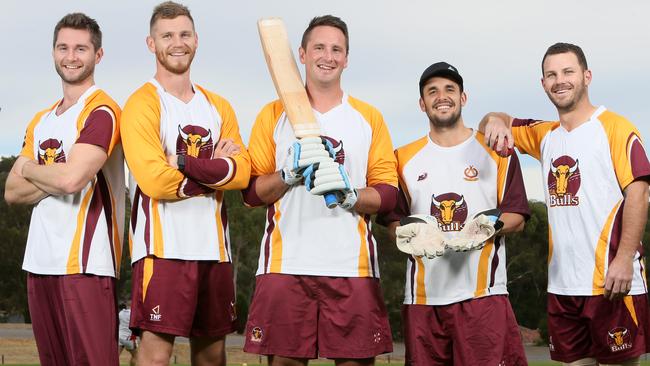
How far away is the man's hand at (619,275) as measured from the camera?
6289mm

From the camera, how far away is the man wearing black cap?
6.16m

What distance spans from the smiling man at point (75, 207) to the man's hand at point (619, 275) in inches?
133

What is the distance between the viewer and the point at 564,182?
6.53 meters

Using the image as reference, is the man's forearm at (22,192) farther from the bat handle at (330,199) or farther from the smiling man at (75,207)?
the bat handle at (330,199)

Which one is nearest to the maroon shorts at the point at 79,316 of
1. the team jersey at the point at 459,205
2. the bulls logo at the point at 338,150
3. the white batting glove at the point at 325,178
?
the white batting glove at the point at 325,178

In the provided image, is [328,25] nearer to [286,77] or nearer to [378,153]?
[286,77]

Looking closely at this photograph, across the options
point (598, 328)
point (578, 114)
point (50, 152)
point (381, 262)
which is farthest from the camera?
point (381, 262)

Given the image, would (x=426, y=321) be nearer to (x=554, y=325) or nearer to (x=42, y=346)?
(x=554, y=325)

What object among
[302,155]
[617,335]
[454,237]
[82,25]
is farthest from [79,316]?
[617,335]

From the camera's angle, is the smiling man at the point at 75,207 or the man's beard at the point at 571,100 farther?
the man's beard at the point at 571,100

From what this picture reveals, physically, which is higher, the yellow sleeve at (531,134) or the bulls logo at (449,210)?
the yellow sleeve at (531,134)

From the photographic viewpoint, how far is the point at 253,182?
19.6 ft

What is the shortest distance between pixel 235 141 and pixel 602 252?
8.83 ft

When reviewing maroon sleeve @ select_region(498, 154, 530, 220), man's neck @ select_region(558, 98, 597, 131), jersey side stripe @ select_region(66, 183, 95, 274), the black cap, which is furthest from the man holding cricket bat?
man's neck @ select_region(558, 98, 597, 131)
